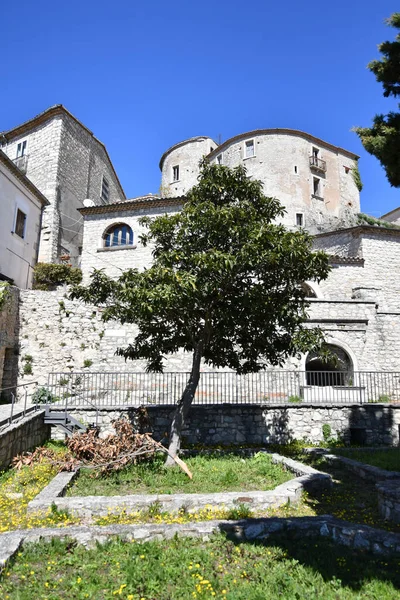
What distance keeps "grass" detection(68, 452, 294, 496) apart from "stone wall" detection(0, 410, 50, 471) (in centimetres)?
225

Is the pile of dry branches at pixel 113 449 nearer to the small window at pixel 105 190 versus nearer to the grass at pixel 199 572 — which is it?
the grass at pixel 199 572

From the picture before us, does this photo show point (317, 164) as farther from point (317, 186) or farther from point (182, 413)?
point (182, 413)

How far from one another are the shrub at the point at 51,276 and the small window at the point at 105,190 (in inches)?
430

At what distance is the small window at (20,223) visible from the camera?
21.9m

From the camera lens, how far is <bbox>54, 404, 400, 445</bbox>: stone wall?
45.4 feet

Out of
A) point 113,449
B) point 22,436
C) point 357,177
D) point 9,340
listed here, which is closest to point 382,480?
point 113,449

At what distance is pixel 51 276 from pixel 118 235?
513 centimetres

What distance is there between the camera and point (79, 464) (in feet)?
A: 31.2

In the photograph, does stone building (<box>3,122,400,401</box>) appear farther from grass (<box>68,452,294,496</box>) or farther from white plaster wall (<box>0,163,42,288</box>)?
grass (<box>68,452,294,496</box>)

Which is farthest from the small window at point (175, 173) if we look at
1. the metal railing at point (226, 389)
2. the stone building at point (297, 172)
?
the metal railing at point (226, 389)

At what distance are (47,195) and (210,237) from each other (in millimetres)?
19523

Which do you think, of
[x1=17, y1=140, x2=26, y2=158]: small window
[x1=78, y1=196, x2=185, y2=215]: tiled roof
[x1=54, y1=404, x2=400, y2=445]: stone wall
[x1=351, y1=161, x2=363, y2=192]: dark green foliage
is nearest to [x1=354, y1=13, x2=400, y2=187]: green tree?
[x1=54, y1=404, x2=400, y2=445]: stone wall

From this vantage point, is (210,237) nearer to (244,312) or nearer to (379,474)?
(244,312)

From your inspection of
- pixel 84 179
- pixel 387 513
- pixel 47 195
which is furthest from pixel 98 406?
pixel 84 179
